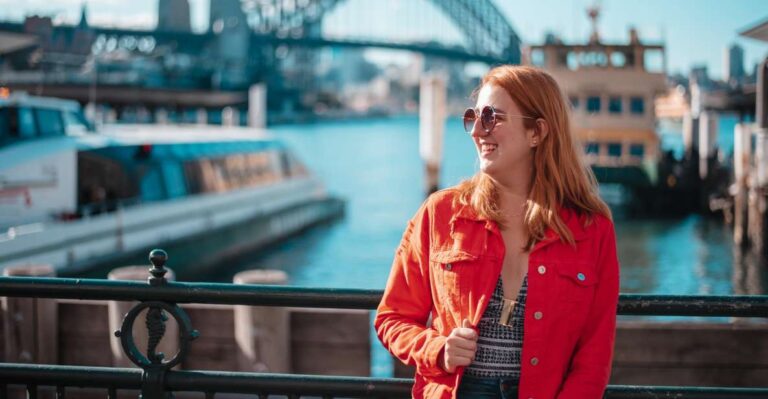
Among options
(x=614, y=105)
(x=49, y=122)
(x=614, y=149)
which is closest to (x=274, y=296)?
(x=49, y=122)

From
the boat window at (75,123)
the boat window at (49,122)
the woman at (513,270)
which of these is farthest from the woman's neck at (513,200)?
the boat window at (75,123)

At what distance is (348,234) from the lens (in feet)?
97.9

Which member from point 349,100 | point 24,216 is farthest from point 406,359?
point 349,100

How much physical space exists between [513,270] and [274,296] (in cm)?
99

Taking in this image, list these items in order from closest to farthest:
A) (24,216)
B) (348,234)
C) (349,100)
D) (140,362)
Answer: (140,362) → (24,216) → (348,234) → (349,100)

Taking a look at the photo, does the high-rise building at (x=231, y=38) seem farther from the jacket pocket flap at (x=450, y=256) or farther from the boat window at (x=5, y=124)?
the jacket pocket flap at (x=450, y=256)

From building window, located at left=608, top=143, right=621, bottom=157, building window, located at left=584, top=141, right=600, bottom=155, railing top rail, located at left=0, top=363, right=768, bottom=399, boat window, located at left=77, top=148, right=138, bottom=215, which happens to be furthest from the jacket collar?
building window, located at left=608, top=143, right=621, bottom=157

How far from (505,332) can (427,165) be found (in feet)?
108

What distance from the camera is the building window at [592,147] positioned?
35.3 metres

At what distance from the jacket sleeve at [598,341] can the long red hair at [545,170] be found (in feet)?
0.43

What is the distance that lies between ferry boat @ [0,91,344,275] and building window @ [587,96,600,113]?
15880 mm

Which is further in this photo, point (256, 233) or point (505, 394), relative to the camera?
point (256, 233)

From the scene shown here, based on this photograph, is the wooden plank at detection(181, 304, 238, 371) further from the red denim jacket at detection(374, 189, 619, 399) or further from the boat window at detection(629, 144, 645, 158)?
the boat window at detection(629, 144, 645, 158)

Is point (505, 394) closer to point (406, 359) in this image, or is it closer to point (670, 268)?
point (406, 359)
